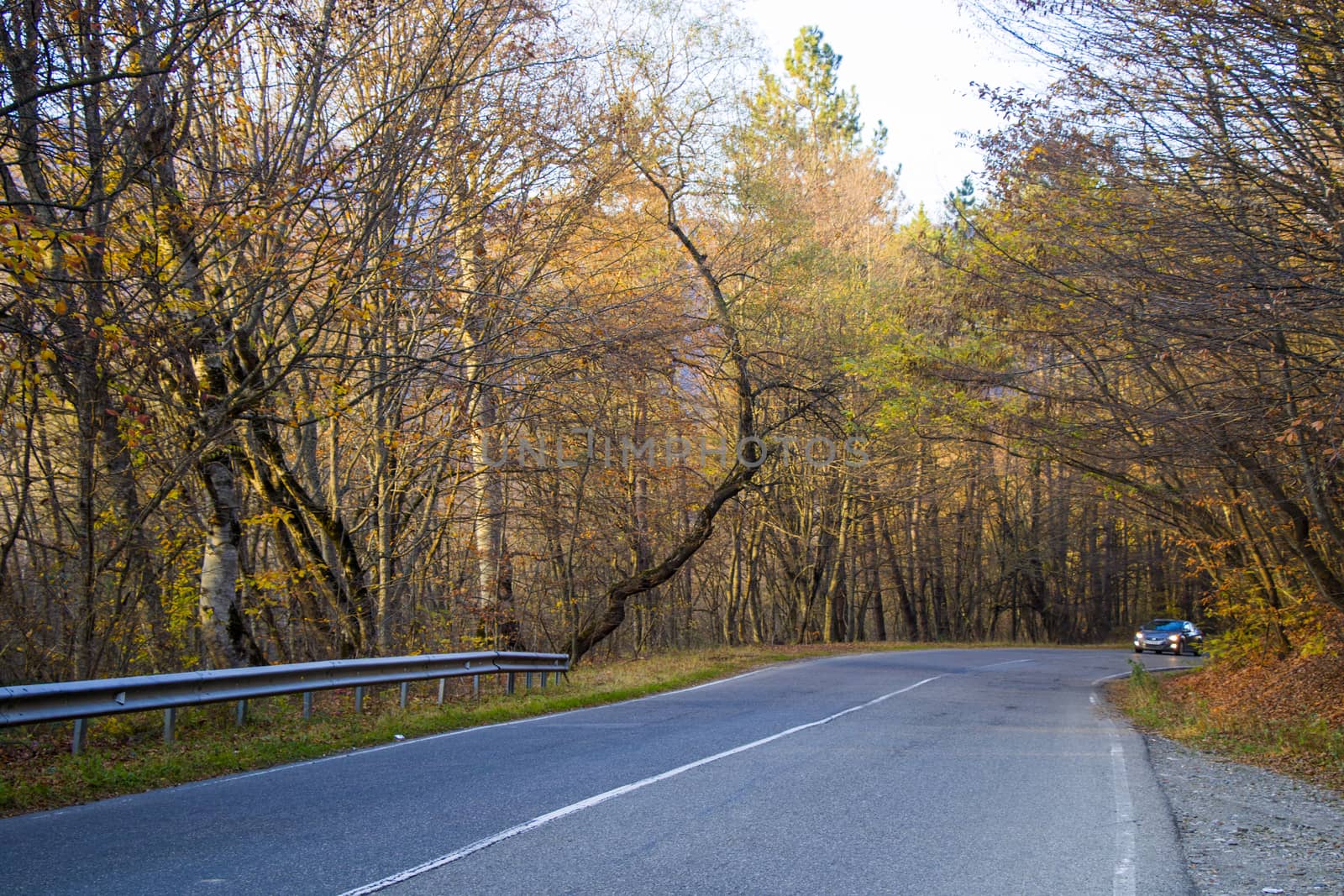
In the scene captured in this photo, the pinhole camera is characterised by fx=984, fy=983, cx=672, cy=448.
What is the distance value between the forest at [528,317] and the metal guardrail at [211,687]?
2.11 metres

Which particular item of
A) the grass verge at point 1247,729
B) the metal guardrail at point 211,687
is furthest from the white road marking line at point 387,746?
the grass verge at point 1247,729

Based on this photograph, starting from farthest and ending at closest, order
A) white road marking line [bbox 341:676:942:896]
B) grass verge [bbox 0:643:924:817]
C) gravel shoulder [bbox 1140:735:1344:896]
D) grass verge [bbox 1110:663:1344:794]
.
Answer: grass verge [bbox 1110:663:1344:794]
grass verge [bbox 0:643:924:817]
gravel shoulder [bbox 1140:735:1344:896]
white road marking line [bbox 341:676:942:896]

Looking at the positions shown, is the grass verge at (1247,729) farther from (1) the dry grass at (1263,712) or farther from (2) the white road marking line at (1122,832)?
(2) the white road marking line at (1122,832)

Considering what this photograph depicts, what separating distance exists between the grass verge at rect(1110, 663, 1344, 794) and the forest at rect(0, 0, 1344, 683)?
2.57 m

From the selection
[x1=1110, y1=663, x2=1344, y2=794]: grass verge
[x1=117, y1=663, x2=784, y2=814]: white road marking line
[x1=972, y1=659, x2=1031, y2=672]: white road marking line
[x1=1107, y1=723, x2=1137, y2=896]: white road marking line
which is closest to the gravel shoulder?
[x1=1107, y1=723, x2=1137, y2=896]: white road marking line

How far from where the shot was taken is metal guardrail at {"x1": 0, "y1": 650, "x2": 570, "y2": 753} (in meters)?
7.46

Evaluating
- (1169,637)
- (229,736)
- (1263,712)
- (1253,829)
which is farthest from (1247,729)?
(1169,637)

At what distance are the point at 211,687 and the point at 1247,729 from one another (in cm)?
1206

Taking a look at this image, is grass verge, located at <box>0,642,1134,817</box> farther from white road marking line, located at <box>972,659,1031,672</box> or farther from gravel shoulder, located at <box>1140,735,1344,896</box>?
white road marking line, located at <box>972,659,1031,672</box>

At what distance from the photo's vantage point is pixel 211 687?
9.11m

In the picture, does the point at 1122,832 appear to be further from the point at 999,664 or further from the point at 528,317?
the point at 999,664

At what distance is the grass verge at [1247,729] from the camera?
1003 centimetres

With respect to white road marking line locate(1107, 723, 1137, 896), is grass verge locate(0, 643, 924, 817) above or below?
above

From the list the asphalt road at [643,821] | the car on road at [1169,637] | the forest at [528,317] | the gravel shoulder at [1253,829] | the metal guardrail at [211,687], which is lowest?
the car on road at [1169,637]
